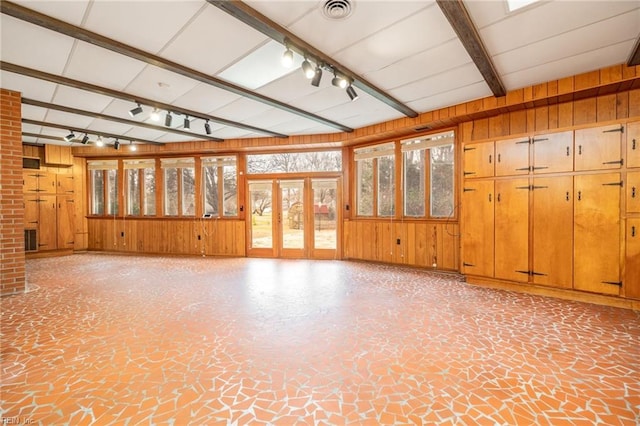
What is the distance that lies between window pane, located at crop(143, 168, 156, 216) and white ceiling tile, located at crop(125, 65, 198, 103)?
14.2 ft

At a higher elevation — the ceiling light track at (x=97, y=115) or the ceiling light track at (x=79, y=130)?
the ceiling light track at (x=79, y=130)

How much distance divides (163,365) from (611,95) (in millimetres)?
5850

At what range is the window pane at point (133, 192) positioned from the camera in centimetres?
800

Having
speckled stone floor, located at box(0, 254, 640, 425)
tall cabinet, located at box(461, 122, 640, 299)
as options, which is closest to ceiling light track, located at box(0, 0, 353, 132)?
speckled stone floor, located at box(0, 254, 640, 425)

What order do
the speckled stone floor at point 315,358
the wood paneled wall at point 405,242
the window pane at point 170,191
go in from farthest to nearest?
the window pane at point 170,191
the wood paneled wall at point 405,242
the speckled stone floor at point 315,358

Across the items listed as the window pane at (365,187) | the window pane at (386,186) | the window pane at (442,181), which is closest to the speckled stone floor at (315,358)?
the window pane at (442,181)

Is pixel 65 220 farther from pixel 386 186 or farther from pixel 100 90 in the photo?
pixel 386 186

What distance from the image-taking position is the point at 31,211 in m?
7.21

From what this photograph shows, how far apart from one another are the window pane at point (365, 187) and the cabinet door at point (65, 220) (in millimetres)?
7903

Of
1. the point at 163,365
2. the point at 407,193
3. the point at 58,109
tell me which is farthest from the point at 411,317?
the point at 58,109

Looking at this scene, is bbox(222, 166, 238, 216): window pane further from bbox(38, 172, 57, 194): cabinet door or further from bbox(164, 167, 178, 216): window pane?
bbox(38, 172, 57, 194): cabinet door

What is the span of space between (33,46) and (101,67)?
1.84 feet

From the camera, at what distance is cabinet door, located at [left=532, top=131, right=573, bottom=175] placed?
372cm

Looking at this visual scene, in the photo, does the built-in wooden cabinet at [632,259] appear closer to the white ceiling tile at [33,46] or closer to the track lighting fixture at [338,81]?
the track lighting fixture at [338,81]
